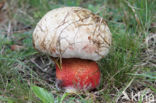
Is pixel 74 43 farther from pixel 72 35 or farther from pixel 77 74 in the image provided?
pixel 77 74

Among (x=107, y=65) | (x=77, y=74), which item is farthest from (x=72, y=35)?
(x=107, y=65)

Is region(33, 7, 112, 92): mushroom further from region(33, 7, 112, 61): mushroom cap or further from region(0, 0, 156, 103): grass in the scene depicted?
region(0, 0, 156, 103): grass

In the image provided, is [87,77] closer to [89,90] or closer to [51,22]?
[89,90]

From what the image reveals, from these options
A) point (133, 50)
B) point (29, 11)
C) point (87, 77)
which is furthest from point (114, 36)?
point (29, 11)

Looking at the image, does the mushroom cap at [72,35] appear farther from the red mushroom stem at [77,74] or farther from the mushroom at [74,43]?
the red mushroom stem at [77,74]

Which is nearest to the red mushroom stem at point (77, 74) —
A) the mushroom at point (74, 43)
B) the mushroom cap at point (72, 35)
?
the mushroom at point (74, 43)

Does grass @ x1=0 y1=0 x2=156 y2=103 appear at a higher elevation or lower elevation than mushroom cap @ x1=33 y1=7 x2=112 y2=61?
lower

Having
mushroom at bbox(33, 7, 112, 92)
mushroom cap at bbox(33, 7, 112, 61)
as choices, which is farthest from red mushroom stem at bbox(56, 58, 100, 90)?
mushroom cap at bbox(33, 7, 112, 61)
